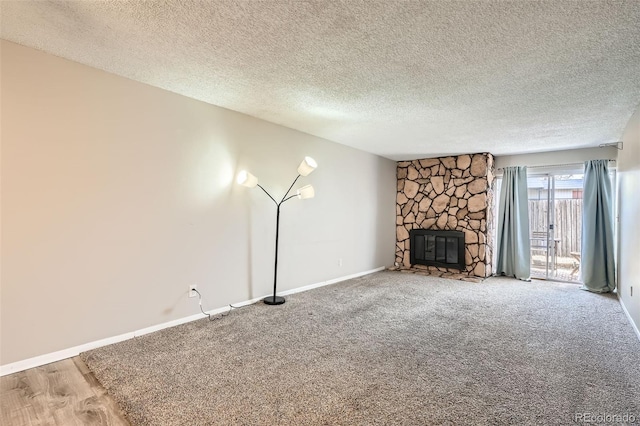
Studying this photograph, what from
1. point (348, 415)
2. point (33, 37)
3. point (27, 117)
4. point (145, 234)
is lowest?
point (348, 415)

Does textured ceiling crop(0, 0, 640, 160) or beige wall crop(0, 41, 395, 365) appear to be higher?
textured ceiling crop(0, 0, 640, 160)

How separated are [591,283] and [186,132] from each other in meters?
5.89

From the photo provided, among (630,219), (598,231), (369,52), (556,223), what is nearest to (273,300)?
(369,52)

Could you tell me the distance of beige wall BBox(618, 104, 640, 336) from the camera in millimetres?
3151

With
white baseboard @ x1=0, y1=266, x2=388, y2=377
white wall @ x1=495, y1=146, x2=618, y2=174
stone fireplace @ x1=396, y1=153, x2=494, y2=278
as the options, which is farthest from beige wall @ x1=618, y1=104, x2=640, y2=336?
white baseboard @ x1=0, y1=266, x2=388, y2=377

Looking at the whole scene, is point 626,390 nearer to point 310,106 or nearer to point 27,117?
point 310,106

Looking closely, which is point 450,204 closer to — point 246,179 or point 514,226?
point 514,226

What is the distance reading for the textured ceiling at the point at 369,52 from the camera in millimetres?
1804

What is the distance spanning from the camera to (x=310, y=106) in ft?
11.1

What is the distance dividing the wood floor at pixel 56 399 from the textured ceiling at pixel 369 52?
7.24 feet

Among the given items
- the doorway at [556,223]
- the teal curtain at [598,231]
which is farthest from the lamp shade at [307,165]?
the teal curtain at [598,231]

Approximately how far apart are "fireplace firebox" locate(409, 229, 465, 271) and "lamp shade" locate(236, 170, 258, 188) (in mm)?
3870

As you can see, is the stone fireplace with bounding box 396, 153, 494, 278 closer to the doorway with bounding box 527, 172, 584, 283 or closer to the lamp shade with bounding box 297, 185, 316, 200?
the doorway with bounding box 527, 172, 584, 283

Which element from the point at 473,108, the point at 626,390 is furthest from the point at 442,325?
the point at 473,108
